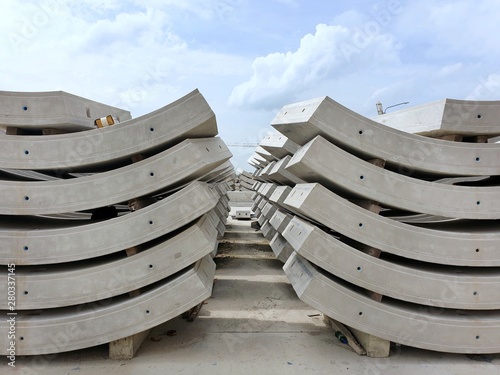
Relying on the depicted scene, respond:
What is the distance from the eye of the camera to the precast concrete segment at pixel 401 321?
2.69 meters

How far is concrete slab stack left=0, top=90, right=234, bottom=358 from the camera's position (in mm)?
2557

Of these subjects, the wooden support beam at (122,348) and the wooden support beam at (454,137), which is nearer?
the wooden support beam at (122,348)

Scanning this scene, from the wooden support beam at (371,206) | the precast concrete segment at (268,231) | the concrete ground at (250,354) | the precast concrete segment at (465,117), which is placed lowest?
the precast concrete segment at (268,231)

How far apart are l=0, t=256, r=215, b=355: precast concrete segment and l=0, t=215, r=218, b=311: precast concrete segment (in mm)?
105

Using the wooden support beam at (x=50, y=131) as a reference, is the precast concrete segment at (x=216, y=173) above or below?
below

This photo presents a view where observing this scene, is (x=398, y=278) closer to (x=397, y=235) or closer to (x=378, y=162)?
(x=397, y=235)

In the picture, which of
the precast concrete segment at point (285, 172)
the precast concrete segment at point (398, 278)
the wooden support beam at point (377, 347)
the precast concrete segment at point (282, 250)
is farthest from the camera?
the precast concrete segment at point (282, 250)

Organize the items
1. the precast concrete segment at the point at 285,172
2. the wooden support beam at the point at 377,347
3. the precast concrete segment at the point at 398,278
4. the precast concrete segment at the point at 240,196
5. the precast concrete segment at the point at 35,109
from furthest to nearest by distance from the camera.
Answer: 1. the precast concrete segment at the point at 240,196
2. the precast concrete segment at the point at 285,172
3. the wooden support beam at the point at 377,347
4. the precast concrete segment at the point at 398,278
5. the precast concrete segment at the point at 35,109

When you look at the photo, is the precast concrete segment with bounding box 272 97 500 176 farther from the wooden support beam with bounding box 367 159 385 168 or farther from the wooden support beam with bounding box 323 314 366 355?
the wooden support beam with bounding box 323 314 366 355

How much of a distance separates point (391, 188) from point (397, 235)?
0.38 metres

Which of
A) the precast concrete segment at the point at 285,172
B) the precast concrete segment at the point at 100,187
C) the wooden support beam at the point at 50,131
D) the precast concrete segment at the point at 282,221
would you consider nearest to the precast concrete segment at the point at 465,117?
the precast concrete segment at the point at 285,172

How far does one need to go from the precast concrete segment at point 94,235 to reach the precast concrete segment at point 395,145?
3.90 feet

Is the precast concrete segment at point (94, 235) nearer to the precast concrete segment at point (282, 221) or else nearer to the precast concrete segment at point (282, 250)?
the precast concrete segment at point (282, 221)

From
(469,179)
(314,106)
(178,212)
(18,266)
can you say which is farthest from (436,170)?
(18,266)
